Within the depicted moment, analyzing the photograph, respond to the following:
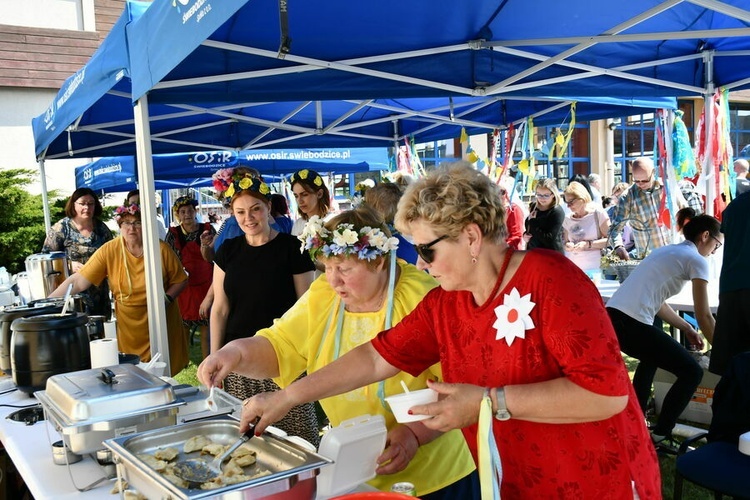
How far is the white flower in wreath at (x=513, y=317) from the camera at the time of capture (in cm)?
137

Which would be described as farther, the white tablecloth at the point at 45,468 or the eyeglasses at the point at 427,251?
the white tablecloth at the point at 45,468

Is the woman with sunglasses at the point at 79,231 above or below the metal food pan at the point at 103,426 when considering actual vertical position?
above

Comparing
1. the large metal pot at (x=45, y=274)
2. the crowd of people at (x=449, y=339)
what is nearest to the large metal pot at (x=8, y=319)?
the crowd of people at (x=449, y=339)

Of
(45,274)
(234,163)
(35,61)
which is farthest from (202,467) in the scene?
(35,61)

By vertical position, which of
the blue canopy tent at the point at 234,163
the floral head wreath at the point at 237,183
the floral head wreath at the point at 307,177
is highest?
the blue canopy tent at the point at 234,163

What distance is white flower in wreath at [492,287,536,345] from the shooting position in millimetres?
1374

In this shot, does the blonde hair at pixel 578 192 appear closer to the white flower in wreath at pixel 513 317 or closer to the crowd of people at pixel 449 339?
the crowd of people at pixel 449 339

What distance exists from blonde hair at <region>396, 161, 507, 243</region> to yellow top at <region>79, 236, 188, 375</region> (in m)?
2.67

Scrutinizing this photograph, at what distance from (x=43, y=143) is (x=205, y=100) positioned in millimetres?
2513

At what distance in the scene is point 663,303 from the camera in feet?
12.3

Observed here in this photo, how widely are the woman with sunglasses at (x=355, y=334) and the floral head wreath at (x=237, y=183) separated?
1154mm

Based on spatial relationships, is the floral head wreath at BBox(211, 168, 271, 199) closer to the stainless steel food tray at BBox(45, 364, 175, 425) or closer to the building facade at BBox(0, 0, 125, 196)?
the stainless steel food tray at BBox(45, 364, 175, 425)

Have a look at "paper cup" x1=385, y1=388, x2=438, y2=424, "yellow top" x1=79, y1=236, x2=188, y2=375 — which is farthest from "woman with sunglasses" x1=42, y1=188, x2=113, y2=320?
"paper cup" x1=385, y1=388, x2=438, y2=424

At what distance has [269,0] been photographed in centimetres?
292
